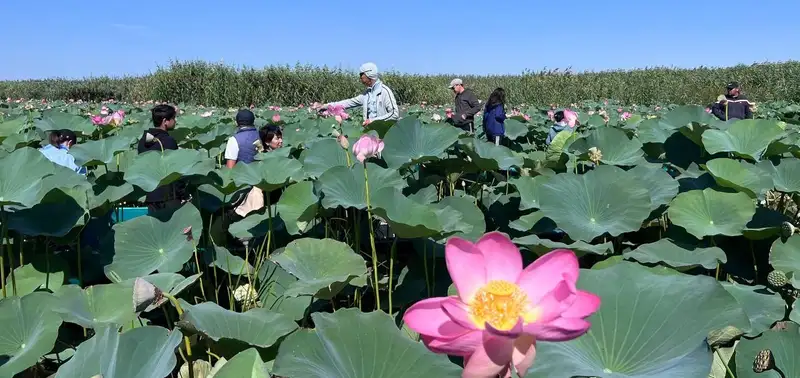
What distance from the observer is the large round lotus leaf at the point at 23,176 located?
5.06ft

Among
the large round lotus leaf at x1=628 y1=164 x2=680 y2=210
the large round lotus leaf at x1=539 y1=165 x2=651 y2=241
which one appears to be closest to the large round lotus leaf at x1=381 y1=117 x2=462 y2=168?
the large round lotus leaf at x1=539 y1=165 x2=651 y2=241

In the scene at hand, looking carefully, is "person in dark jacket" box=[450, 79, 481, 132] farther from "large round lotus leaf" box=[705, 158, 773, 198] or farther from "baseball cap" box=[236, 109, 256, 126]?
"large round lotus leaf" box=[705, 158, 773, 198]

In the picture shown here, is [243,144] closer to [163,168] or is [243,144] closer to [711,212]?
[163,168]

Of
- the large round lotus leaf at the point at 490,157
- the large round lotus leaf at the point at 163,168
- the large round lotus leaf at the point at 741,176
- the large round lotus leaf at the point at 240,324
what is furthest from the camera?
the large round lotus leaf at the point at 490,157

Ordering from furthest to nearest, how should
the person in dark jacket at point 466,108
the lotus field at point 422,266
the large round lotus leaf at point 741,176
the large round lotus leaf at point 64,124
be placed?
the person in dark jacket at point 466,108 → the large round lotus leaf at point 64,124 → the large round lotus leaf at point 741,176 → the lotus field at point 422,266

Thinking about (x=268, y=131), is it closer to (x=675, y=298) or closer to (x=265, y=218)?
(x=265, y=218)

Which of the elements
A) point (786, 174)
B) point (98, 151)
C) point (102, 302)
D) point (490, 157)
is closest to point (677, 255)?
point (786, 174)

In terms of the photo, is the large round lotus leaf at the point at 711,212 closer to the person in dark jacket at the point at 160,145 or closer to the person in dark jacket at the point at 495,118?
the person in dark jacket at the point at 160,145

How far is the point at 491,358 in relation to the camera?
1.57 feet

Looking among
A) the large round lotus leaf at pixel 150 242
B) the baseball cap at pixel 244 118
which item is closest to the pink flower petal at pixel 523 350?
the large round lotus leaf at pixel 150 242

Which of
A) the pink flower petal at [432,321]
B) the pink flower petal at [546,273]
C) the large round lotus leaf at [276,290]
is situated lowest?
the large round lotus leaf at [276,290]

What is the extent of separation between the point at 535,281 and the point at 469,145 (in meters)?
1.48

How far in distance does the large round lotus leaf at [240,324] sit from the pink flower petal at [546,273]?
64cm

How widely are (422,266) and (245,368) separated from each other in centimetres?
97
